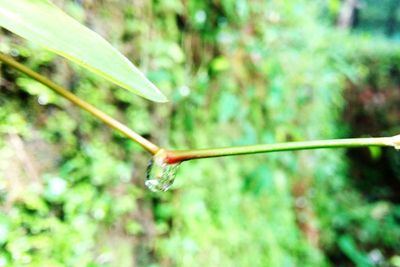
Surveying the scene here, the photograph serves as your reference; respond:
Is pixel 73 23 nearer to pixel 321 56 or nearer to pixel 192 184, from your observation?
pixel 192 184

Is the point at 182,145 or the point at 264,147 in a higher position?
the point at 264,147

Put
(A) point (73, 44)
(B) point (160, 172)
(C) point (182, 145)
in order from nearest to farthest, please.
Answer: (A) point (73, 44), (B) point (160, 172), (C) point (182, 145)

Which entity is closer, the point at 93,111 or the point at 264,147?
the point at 264,147

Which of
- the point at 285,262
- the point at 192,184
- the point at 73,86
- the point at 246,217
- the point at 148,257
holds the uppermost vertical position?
the point at 73,86

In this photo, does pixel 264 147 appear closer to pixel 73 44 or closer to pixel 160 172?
pixel 160 172

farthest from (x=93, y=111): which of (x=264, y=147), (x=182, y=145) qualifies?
(x=182, y=145)

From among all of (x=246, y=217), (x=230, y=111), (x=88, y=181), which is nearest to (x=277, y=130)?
(x=246, y=217)

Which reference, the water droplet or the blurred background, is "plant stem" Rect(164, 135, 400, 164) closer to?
the water droplet
